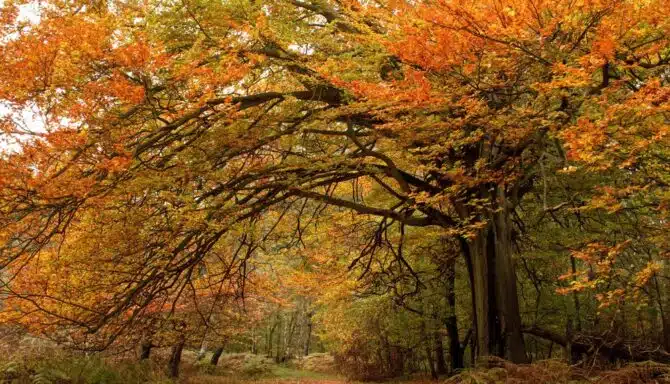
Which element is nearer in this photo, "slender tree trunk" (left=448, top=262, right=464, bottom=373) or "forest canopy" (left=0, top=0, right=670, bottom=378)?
"forest canopy" (left=0, top=0, right=670, bottom=378)

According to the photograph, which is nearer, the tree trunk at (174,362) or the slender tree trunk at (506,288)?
the slender tree trunk at (506,288)

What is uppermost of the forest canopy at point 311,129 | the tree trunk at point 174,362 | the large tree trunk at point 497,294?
the forest canopy at point 311,129

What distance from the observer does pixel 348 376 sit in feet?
67.8

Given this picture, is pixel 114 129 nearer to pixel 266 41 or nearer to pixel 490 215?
pixel 266 41

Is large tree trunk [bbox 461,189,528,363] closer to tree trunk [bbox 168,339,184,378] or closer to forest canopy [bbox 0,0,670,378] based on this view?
forest canopy [bbox 0,0,670,378]

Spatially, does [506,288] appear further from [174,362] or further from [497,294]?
[174,362]

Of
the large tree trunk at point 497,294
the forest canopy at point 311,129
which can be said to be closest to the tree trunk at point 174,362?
the forest canopy at point 311,129

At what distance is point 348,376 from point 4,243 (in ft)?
55.6

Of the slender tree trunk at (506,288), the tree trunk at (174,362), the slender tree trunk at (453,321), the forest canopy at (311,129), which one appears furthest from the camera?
the tree trunk at (174,362)

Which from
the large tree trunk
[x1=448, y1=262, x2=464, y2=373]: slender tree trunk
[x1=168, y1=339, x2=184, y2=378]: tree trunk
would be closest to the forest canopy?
the large tree trunk

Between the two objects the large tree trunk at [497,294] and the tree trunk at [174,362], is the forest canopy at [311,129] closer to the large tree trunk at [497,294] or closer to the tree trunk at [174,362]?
the large tree trunk at [497,294]

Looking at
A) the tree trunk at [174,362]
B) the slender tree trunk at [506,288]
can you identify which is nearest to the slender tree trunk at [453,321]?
the slender tree trunk at [506,288]

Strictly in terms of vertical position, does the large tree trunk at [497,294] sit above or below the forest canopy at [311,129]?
below

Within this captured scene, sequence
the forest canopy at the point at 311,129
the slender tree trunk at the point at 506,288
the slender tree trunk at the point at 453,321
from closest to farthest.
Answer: the forest canopy at the point at 311,129 < the slender tree trunk at the point at 506,288 < the slender tree trunk at the point at 453,321
